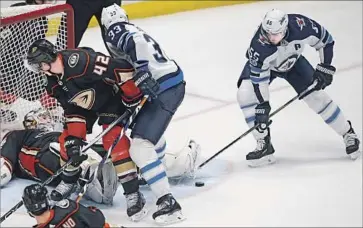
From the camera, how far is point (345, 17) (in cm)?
652

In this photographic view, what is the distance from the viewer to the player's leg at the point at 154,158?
305cm

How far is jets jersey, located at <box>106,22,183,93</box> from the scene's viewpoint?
313cm

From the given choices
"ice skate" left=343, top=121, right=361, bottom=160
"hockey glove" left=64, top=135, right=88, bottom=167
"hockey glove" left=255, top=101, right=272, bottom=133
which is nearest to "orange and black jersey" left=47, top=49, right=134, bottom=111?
"hockey glove" left=64, top=135, right=88, bottom=167

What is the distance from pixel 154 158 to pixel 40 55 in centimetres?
51

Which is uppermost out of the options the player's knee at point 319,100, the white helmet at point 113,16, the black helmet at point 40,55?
the white helmet at point 113,16

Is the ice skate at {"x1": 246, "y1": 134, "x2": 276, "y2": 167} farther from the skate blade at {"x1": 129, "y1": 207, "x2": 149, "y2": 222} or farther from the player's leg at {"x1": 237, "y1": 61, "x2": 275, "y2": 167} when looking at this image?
the skate blade at {"x1": 129, "y1": 207, "x2": 149, "y2": 222}

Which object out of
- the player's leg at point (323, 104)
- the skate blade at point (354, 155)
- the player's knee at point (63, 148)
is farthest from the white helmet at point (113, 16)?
the skate blade at point (354, 155)

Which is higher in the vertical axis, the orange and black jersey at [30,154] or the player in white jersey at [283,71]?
the player in white jersey at [283,71]

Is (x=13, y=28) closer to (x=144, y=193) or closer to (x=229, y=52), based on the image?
(x=144, y=193)

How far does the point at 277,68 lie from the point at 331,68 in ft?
0.67

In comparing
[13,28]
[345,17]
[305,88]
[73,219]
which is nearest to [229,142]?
[305,88]

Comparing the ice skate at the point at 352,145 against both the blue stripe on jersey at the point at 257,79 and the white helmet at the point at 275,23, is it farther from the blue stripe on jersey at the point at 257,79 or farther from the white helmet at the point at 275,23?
the white helmet at the point at 275,23

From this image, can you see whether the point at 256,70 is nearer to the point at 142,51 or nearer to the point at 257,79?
the point at 257,79

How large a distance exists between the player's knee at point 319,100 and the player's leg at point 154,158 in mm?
743
